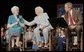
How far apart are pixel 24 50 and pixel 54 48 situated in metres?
0.42

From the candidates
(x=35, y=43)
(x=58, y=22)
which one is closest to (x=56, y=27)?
(x=58, y=22)

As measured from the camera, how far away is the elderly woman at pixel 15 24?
4395 millimetres

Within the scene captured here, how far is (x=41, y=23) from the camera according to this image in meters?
4.41

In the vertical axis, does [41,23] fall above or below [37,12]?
below

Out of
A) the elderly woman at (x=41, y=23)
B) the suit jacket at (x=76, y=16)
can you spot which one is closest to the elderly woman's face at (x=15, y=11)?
the elderly woman at (x=41, y=23)

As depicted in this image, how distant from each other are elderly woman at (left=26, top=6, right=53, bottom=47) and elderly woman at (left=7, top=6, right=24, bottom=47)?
15 centimetres

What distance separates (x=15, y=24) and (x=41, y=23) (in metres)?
0.37

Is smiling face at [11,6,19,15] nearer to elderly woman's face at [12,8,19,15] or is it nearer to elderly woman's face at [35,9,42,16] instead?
elderly woman's face at [12,8,19,15]

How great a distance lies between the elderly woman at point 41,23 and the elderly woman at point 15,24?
15 centimetres

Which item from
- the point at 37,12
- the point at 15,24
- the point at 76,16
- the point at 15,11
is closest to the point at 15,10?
the point at 15,11

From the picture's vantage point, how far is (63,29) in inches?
172

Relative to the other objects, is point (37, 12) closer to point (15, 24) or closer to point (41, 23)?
point (41, 23)

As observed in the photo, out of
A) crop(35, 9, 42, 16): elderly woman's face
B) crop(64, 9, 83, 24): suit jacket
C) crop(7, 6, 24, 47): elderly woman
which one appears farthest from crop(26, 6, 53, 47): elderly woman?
crop(64, 9, 83, 24): suit jacket

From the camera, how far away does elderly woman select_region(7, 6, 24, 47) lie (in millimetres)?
4395
